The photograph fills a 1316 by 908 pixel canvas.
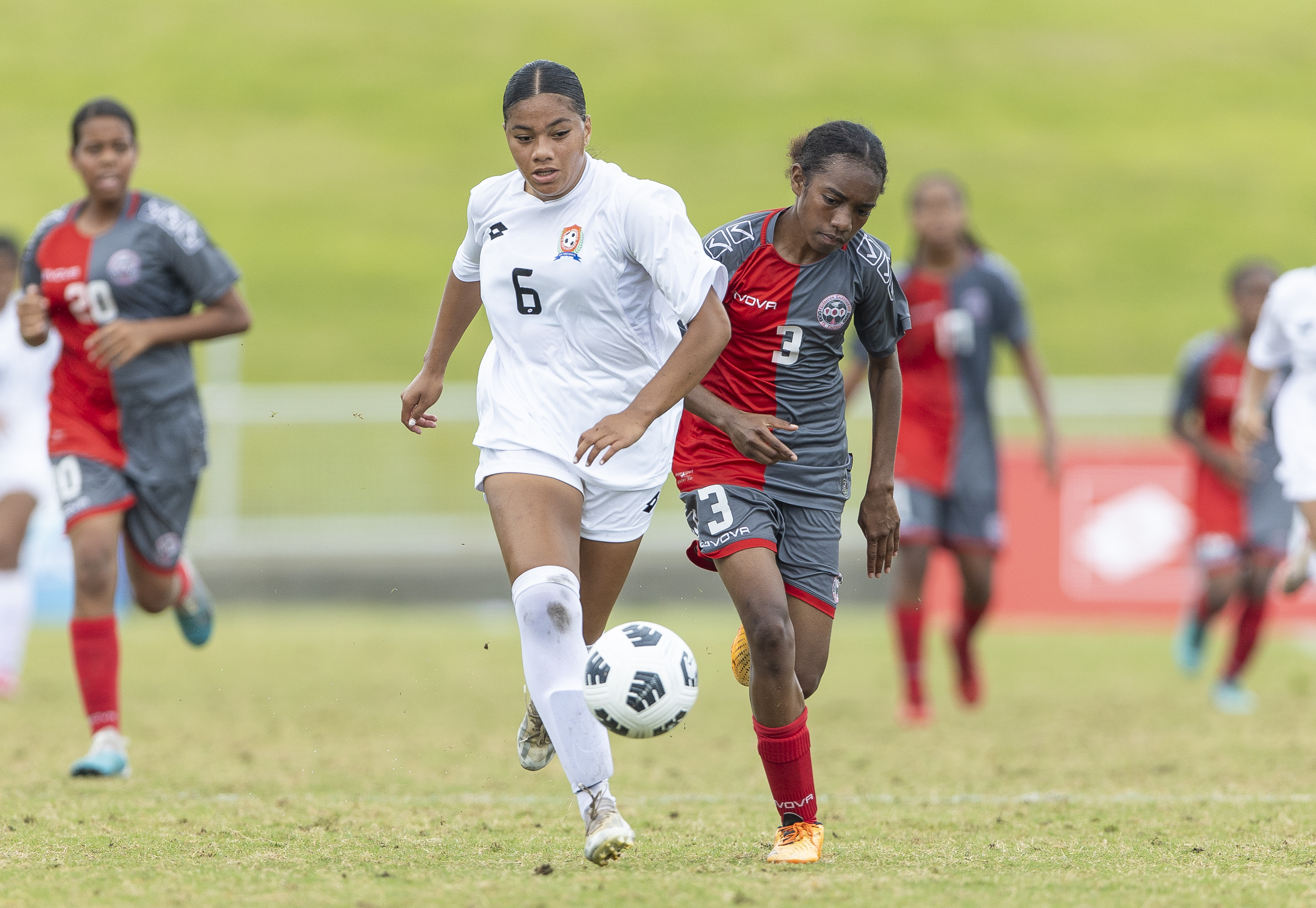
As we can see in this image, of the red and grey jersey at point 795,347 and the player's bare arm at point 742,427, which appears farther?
the red and grey jersey at point 795,347

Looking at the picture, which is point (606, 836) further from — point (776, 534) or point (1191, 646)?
point (1191, 646)

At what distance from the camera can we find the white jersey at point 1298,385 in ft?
24.1

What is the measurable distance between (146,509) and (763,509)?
3.15 meters

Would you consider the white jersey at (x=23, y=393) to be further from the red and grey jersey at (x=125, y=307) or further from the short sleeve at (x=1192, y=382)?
the short sleeve at (x=1192, y=382)

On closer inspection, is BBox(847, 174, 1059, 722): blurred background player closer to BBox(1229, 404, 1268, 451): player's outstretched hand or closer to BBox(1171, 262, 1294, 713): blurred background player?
BBox(1171, 262, 1294, 713): blurred background player

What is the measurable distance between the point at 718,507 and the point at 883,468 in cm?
57

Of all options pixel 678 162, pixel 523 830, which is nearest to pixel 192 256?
pixel 523 830

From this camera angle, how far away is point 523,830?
18.5 ft

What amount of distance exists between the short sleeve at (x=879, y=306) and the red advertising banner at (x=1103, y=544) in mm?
10086

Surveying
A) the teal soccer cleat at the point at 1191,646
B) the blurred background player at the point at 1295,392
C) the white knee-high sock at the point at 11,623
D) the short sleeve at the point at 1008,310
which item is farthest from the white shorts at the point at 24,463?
the teal soccer cleat at the point at 1191,646

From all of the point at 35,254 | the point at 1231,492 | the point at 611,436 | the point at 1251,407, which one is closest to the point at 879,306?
the point at 611,436

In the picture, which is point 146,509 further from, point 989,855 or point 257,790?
point 989,855

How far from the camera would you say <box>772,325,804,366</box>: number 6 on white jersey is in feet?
17.7

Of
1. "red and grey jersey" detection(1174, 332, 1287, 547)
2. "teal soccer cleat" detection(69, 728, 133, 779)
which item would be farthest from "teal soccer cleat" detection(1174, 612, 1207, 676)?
"teal soccer cleat" detection(69, 728, 133, 779)
